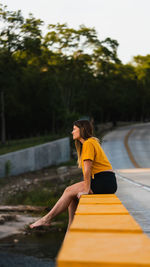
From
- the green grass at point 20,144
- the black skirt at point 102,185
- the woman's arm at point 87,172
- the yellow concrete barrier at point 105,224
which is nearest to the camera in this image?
the yellow concrete barrier at point 105,224

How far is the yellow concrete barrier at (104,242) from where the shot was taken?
7.98 feet

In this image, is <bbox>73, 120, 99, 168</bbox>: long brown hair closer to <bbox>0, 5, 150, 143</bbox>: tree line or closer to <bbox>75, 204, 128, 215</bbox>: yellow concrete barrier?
<bbox>75, 204, 128, 215</bbox>: yellow concrete barrier

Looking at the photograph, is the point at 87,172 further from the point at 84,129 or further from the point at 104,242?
the point at 104,242

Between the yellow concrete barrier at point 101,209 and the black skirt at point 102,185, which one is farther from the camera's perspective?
the black skirt at point 102,185

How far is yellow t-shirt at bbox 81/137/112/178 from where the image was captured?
6.18 meters

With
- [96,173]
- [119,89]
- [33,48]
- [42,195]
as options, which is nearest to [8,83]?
[33,48]

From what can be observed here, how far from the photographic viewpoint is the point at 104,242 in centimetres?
292

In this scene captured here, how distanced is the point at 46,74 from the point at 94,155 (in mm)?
42072

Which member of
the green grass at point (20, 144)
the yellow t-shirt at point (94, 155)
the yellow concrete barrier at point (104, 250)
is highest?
the yellow t-shirt at point (94, 155)

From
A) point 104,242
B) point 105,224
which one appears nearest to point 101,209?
point 105,224

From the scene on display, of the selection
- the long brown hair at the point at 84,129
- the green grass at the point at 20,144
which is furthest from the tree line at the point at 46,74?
the long brown hair at the point at 84,129

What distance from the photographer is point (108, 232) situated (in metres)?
3.29

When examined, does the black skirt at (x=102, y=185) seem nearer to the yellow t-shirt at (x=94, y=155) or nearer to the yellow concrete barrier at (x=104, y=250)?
the yellow t-shirt at (x=94, y=155)

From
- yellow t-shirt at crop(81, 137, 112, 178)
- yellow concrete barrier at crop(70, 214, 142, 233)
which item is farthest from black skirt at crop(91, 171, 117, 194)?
yellow concrete barrier at crop(70, 214, 142, 233)
